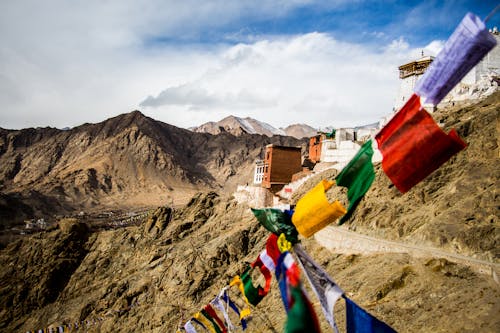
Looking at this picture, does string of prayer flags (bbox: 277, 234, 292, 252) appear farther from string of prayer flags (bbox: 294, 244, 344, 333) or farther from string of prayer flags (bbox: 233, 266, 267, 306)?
string of prayer flags (bbox: 233, 266, 267, 306)

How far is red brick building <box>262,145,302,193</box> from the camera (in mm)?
42562

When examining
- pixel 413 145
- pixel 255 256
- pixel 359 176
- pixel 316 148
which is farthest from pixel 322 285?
pixel 316 148

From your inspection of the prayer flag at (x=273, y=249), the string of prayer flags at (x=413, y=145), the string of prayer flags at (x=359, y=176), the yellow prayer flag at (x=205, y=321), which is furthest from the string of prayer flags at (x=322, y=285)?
the yellow prayer flag at (x=205, y=321)

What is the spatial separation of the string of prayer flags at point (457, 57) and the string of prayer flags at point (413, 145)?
0.31 metres

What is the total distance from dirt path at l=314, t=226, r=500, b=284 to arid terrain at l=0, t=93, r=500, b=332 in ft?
→ 0.51

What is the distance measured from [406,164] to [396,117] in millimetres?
822

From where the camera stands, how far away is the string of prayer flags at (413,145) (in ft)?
17.8

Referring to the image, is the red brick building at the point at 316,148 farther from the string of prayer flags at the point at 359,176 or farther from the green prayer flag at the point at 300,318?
the green prayer flag at the point at 300,318

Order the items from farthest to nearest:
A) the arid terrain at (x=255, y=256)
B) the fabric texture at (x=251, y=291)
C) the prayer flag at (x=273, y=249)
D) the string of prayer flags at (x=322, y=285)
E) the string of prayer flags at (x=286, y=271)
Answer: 1. the arid terrain at (x=255, y=256)
2. the fabric texture at (x=251, y=291)
3. the prayer flag at (x=273, y=249)
4. the string of prayer flags at (x=322, y=285)
5. the string of prayer flags at (x=286, y=271)

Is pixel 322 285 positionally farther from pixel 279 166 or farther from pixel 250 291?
pixel 279 166

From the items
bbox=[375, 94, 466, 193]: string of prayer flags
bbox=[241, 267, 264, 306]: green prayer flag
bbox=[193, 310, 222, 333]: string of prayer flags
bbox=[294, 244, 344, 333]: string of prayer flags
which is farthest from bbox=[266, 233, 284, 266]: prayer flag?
bbox=[193, 310, 222, 333]: string of prayer flags

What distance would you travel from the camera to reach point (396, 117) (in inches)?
233

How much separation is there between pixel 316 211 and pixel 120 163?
12229 cm

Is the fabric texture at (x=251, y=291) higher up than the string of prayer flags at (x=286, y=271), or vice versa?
the string of prayer flags at (x=286, y=271)
